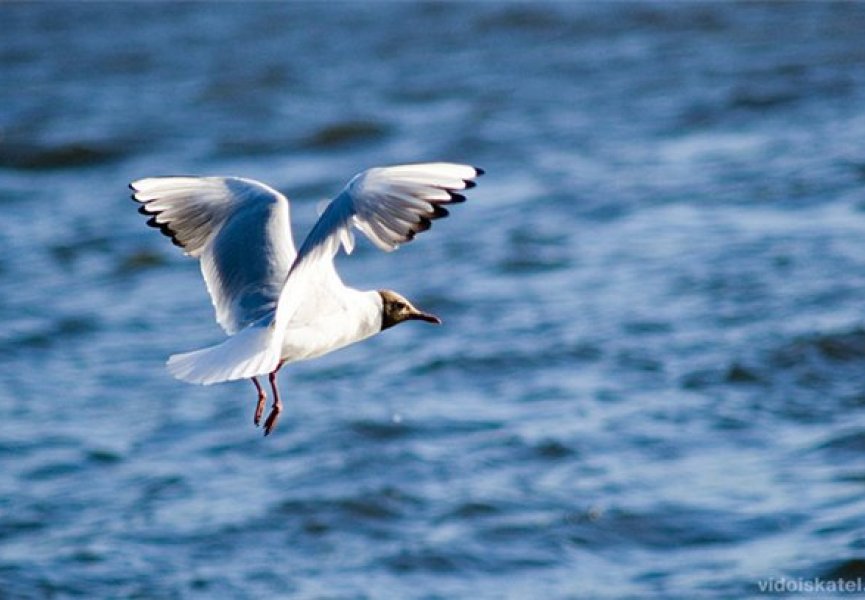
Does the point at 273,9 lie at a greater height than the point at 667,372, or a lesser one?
greater

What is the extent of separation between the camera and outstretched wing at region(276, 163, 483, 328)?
16.5ft

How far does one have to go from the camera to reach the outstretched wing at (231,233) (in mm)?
5656

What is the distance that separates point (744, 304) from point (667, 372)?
107cm

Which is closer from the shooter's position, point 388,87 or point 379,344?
point 379,344

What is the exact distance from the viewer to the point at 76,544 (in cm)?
914

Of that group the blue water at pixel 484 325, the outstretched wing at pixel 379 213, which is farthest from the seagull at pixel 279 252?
the blue water at pixel 484 325

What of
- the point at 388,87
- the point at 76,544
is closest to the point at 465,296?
the point at 76,544

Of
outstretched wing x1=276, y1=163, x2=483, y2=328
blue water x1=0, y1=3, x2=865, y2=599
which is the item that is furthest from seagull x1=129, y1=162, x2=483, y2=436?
blue water x1=0, y1=3, x2=865, y2=599

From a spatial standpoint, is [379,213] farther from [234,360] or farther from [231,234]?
[231,234]

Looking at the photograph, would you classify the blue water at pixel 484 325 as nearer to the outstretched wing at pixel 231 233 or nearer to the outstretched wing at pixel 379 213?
the outstretched wing at pixel 231 233

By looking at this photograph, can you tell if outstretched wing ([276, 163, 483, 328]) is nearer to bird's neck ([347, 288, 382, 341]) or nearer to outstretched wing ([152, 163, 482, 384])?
outstretched wing ([152, 163, 482, 384])

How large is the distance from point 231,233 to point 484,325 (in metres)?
5.95

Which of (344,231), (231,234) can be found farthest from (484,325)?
(344,231)

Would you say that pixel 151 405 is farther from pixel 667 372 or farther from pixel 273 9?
pixel 273 9
